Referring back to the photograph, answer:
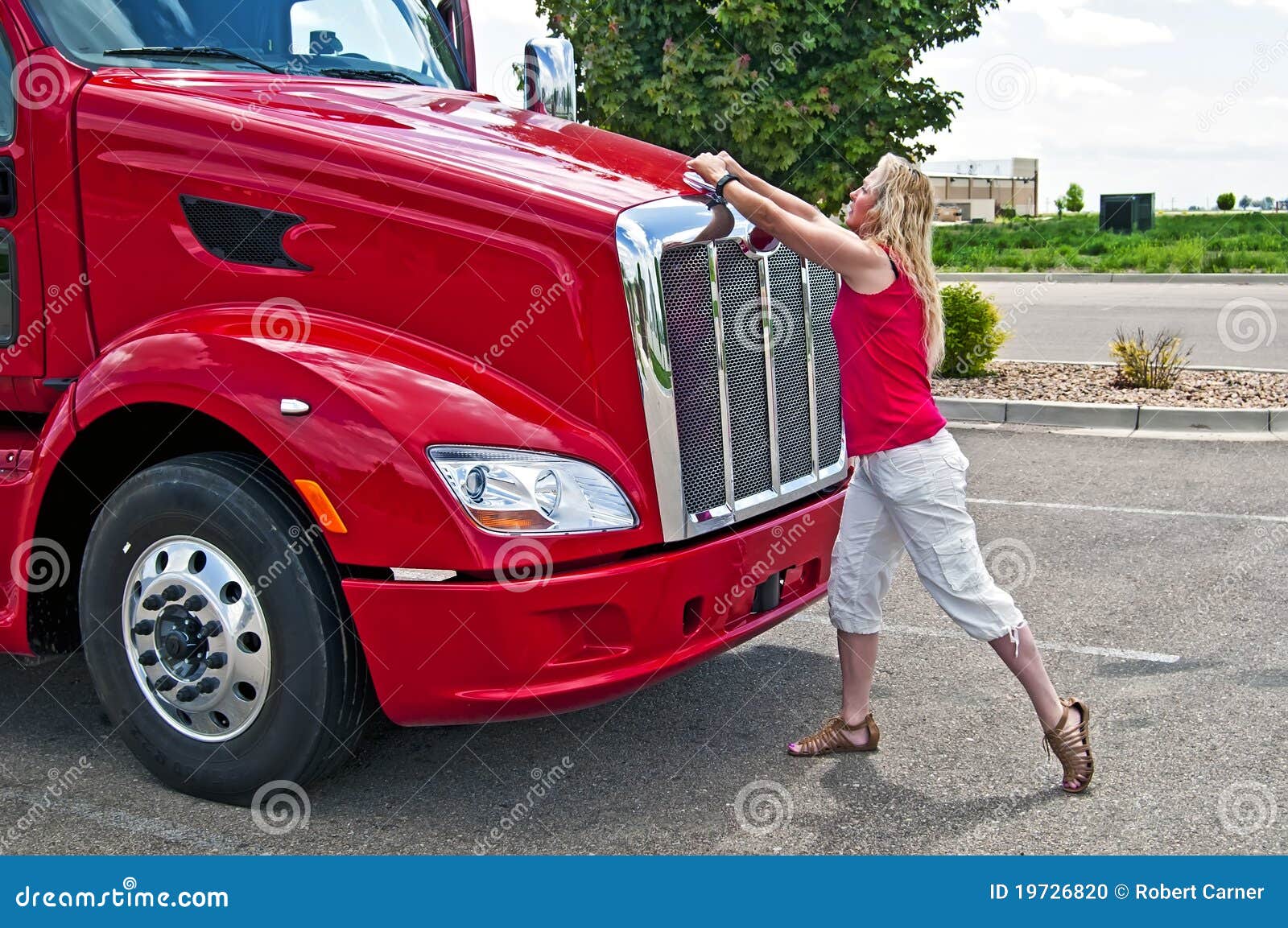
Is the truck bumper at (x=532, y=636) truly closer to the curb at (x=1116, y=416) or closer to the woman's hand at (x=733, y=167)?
the woman's hand at (x=733, y=167)

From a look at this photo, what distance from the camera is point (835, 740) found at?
4312 mm

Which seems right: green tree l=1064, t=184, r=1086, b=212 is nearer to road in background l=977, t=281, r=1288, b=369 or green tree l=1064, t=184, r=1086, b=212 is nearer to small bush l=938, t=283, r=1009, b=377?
road in background l=977, t=281, r=1288, b=369

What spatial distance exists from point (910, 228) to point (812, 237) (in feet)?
1.30

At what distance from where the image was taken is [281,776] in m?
3.80

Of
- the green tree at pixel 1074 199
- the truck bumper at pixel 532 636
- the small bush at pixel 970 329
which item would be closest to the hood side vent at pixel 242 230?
the truck bumper at pixel 532 636

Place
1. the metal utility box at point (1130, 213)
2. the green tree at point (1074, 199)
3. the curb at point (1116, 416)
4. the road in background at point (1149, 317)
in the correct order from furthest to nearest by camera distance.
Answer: the green tree at point (1074, 199) → the metal utility box at point (1130, 213) → the road in background at point (1149, 317) → the curb at point (1116, 416)

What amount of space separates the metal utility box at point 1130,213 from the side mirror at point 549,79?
30921mm

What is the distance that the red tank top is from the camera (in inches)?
158

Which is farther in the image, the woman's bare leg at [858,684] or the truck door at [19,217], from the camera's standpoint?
the woman's bare leg at [858,684]

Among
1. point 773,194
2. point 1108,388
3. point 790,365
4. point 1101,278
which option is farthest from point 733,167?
point 1101,278

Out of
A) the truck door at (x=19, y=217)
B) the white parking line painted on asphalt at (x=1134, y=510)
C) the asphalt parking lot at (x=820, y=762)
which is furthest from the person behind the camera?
the white parking line painted on asphalt at (x=1134, y=510)

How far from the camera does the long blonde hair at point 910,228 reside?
4.03m

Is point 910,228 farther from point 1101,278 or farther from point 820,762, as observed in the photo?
point 1101,278

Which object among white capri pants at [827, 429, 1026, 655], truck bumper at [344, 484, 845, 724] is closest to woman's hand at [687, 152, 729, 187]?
white capri pants at [827, 429, 1026, 655]
